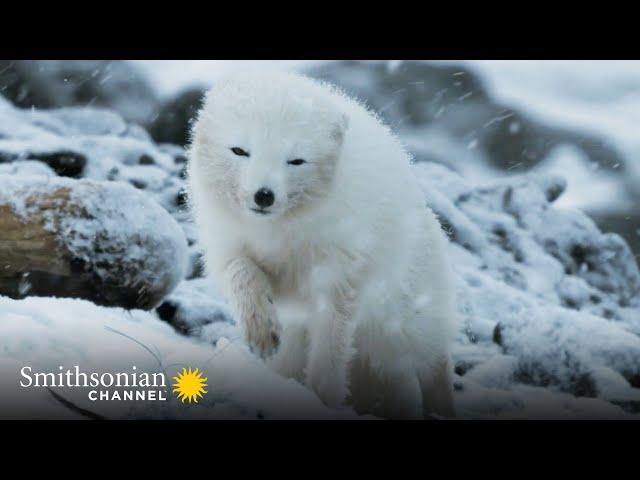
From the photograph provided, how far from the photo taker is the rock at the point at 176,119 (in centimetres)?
460

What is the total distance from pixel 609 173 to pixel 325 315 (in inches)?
72.5

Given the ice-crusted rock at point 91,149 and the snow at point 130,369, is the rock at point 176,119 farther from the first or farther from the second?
the snow at point 130,369

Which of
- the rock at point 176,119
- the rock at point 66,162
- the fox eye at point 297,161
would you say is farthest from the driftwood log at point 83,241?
the fox eye at point 297,161

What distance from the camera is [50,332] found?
163 inches

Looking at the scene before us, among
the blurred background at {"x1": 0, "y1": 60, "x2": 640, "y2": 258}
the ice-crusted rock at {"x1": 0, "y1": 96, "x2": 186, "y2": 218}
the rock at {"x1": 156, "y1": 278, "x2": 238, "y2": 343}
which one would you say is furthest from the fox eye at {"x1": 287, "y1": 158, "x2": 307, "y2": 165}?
the ice-crusted rock at {"x1": 0, "y1": 96, "x2": 186, "y2": 218}

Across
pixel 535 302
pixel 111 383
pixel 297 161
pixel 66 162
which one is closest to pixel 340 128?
pixel 297 161

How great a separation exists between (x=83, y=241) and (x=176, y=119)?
0.90 meters

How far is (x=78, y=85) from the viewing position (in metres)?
4.48

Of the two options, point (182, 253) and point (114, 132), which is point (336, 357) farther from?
point (114, 132)

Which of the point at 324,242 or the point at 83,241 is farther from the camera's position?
the point at 83,241

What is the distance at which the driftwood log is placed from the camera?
180 inches

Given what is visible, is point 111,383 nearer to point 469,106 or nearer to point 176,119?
point 176,119

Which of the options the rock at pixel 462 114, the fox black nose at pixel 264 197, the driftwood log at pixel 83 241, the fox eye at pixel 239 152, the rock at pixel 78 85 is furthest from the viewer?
the driftwood log at pixel 83 241

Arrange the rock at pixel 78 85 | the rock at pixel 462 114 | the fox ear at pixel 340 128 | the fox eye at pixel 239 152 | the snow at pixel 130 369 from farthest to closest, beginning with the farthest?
the rock at pixel 462 114 < the rock at pixel 78 85 < the snow at pixel 130 369 < the fox ear at pixel 340 128 < the fox eye at pixel 239 152
